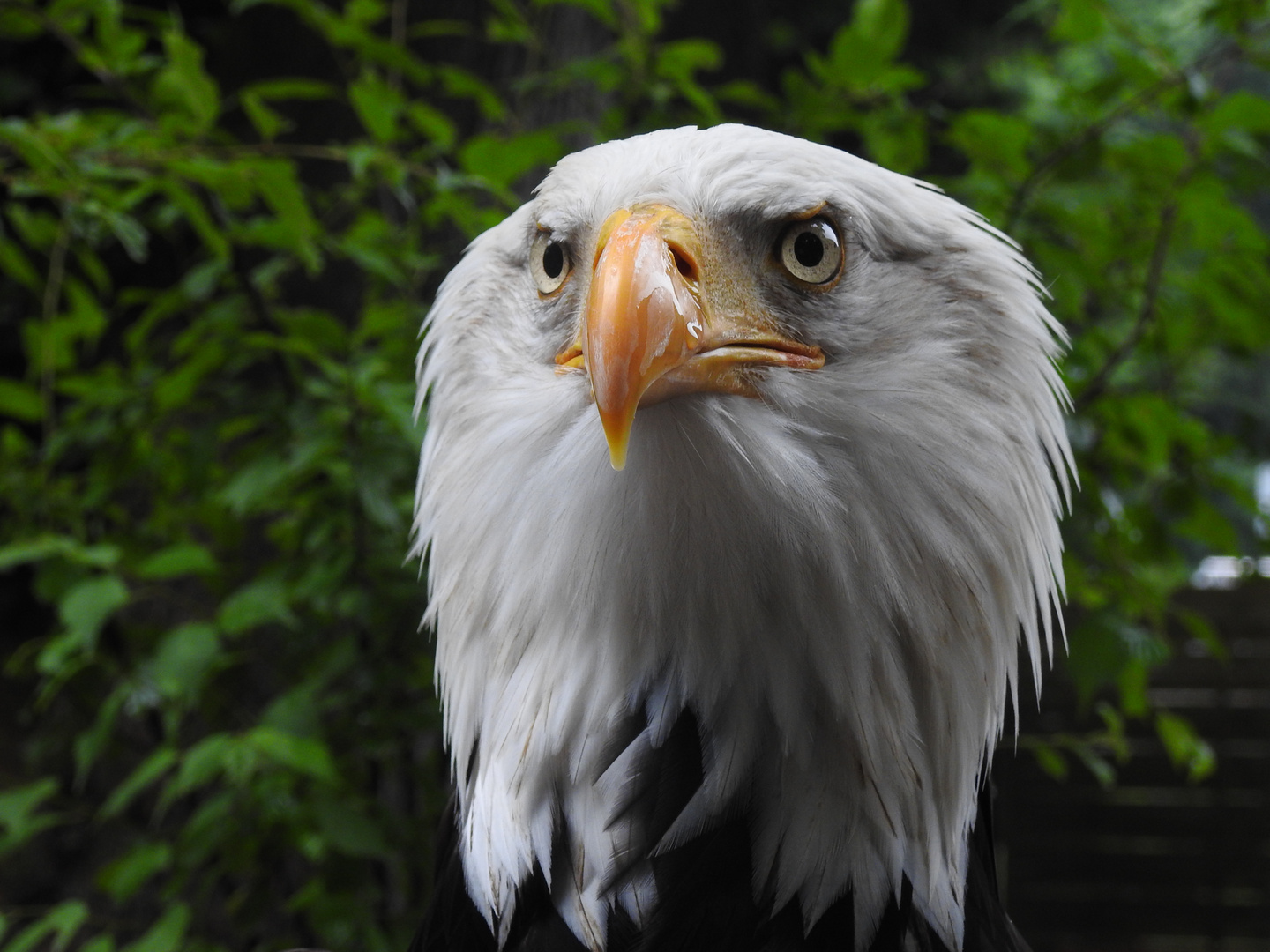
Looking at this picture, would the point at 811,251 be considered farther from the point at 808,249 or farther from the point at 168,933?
the point at 168,933

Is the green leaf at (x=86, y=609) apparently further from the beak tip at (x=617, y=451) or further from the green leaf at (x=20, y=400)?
the beak tip at (x=617, y=451)

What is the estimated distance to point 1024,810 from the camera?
5.80 meters

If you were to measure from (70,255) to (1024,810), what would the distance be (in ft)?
17.1

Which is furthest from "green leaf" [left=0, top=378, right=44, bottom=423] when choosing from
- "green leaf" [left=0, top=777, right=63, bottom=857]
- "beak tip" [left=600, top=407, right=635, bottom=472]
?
"beak tip" [left=600, top=407, right=635, bottom=472]

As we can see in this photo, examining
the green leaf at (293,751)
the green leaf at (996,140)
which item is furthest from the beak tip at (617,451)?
the green leaf at (996,140)

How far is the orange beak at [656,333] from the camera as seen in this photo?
106cm

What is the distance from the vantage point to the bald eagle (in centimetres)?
121

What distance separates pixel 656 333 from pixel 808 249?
0.29 m

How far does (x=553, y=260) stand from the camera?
1.36 meters

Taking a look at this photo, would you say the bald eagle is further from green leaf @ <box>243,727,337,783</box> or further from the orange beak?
green leaf @ <box>243,727,337,783</box>

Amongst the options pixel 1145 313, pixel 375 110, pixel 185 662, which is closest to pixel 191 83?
pixel 375 110

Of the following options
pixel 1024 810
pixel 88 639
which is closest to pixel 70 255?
pixel 88 639

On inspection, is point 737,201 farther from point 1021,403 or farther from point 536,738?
point 536,738

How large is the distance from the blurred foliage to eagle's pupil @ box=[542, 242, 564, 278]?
2.08 ft
